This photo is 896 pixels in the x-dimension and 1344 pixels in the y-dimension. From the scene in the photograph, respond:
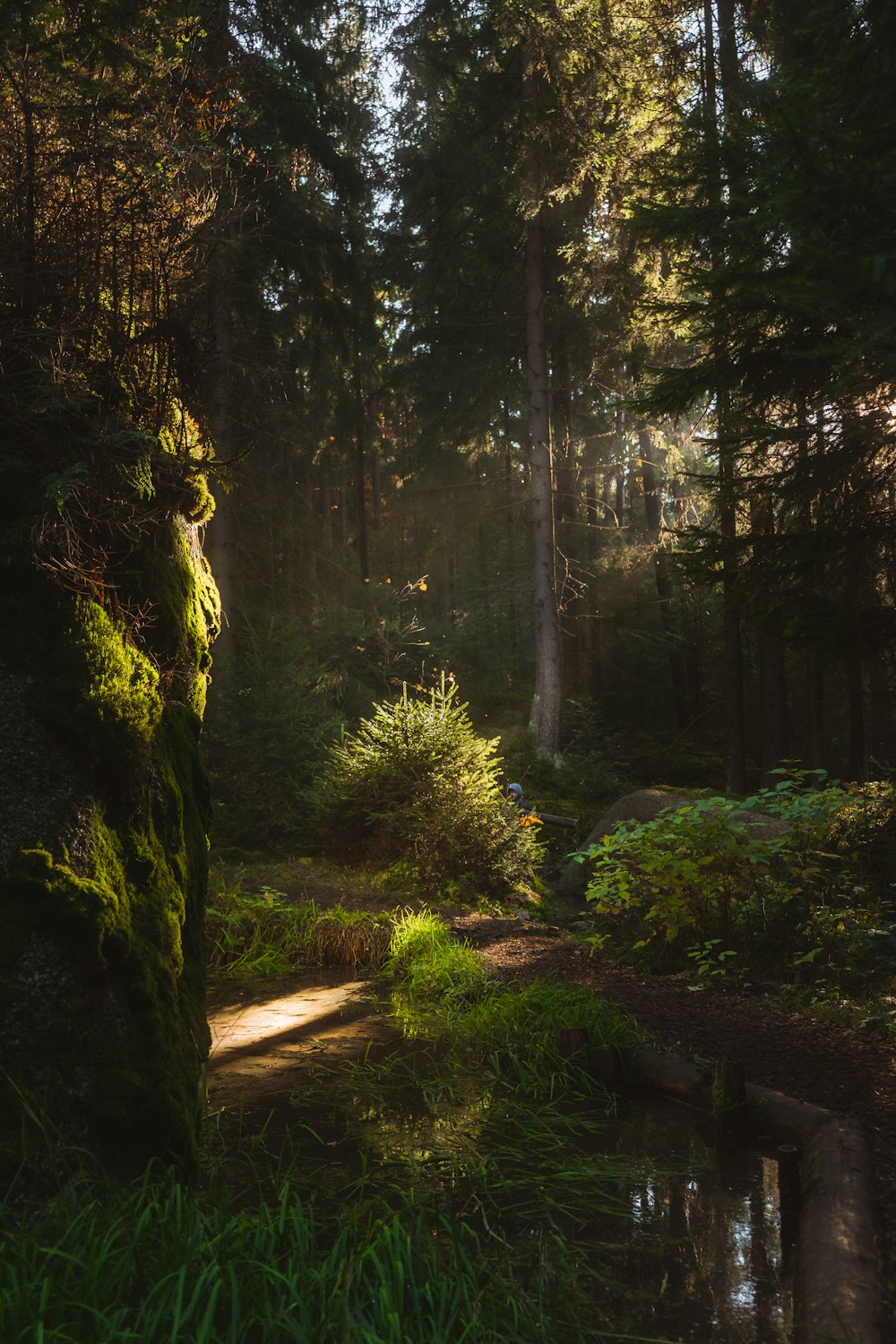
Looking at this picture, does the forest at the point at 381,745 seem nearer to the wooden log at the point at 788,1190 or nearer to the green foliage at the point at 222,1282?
the green foliage at the point at 222,1282

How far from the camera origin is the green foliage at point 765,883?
259 inches

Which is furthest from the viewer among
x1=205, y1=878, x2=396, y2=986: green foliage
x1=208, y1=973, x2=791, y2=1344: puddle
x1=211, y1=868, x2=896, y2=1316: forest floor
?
x1=205, y1=878, x2=396, y2=986: green foliage

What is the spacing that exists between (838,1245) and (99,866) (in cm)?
294

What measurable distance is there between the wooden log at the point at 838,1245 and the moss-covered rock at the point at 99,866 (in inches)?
88.4

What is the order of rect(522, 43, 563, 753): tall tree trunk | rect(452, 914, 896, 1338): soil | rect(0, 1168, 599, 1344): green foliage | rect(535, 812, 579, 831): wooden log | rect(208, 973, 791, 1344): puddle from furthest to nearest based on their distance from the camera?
rect(522, 43, 563, 753): tall tree trunk
rect(535, 812, 579, 831): wooden log
rect(452, 914, 896, 1338): soil
rect(208, 973, 791, 1344): puddle
rect(0, 1168, 599, 1344): green foliage

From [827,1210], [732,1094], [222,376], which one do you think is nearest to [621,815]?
[732,1094]

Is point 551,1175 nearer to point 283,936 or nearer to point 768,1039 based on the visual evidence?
point 768,1039

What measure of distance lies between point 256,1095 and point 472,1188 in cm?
156

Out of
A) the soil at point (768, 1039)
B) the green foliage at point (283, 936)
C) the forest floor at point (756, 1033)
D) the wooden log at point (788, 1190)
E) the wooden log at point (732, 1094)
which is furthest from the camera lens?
the green foliage at point (283, 936)

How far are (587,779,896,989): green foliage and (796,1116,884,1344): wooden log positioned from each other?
114 inches

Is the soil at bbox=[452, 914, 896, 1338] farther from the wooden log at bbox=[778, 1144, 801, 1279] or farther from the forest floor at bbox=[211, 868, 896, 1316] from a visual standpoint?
the wooden log at bbox=[778, 1144, 801, 1279]

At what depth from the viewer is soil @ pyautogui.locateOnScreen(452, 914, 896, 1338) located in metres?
4.08

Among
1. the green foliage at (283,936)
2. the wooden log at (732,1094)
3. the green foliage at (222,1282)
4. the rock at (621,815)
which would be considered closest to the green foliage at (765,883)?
the green foliage at (283,936)

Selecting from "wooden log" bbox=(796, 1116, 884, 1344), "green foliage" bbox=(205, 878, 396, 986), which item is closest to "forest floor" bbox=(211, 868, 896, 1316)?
"wooden log" bbox=(796, 1116, 884, 1344)
